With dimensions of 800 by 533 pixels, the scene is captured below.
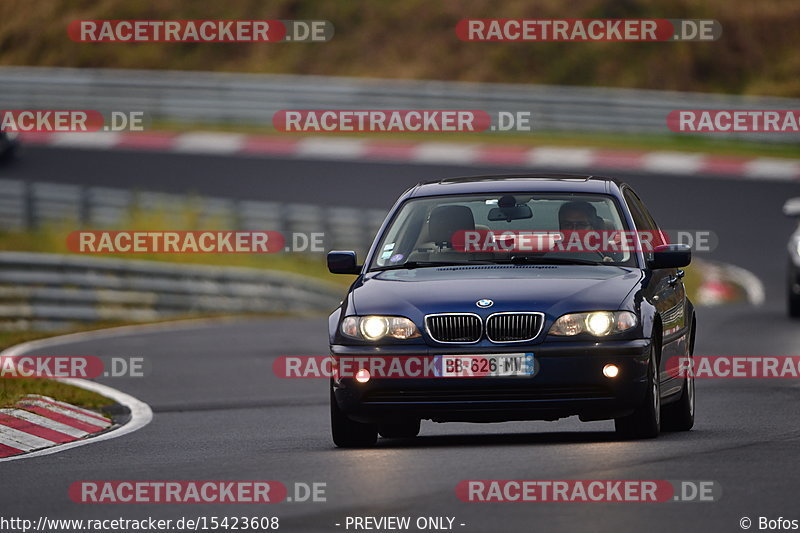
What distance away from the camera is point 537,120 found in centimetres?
4016

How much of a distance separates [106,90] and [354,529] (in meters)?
34.5

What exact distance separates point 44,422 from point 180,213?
64.7ft

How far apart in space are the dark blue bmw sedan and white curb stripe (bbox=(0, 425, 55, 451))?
2.05 metres

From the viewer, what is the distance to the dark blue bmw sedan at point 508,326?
33.8 ft

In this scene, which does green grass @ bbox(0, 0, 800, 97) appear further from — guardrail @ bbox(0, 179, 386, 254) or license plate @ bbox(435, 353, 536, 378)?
license plate @ bbox(435, 353, 536, 378)

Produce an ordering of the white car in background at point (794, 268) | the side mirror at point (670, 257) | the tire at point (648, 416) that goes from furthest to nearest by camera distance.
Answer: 1. the white car in background at point (794, 268)
2. the side mirror at point (670, 257)
3. the tire at point (648, 416)

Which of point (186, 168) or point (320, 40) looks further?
point (320, 40)

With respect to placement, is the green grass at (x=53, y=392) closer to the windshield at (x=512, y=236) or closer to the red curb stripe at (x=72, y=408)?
the red curb stripe at (x=72, y=408)

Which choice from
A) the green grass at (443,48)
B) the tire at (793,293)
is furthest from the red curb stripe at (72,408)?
the green grass at (443,48)

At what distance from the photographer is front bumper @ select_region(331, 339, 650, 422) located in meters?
10.3

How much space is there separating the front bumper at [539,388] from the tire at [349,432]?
0.48m

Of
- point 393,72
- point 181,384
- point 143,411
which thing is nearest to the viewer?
point 143,411

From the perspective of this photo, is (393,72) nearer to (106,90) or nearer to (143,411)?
(106,90)

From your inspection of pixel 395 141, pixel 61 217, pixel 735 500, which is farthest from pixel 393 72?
pixel 735 500
